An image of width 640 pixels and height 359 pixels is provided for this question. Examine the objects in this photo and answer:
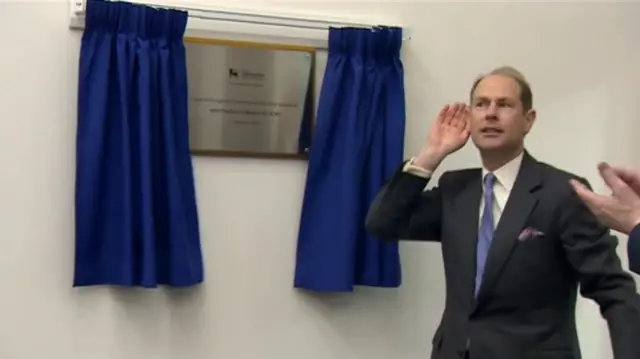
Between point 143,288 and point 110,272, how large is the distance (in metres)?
0.14

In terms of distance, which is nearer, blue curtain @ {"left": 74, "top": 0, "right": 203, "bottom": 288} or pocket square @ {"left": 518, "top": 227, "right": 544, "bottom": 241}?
pocket square @ {"left": 518, "top": 227, "right": 544, "bottom": 241}

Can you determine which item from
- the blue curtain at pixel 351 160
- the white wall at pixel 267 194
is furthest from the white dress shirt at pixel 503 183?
the white wall at pixel 267 194

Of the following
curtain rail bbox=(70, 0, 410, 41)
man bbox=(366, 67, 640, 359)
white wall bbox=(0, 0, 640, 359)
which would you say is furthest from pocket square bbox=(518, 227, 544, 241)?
curtain rail bbox=(70, 0, 410, 41)

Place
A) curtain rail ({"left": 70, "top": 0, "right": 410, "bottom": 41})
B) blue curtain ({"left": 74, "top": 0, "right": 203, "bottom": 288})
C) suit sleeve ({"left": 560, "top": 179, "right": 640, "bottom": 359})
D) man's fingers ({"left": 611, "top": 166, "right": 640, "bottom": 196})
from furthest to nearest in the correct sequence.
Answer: curtain rail ({"left": 70, "top": 0, "right": 410, "bottom": 41}) < blue curtain ({"left": 74, "top": 0, "right": 203, "bottom": 288}) < suit sleeve ({"left": 560, "top": 179, "right": 640, "bottom": 359}) < man's fingers ({"left": 611, "top": 166, "right": 640, "bottom": 196})

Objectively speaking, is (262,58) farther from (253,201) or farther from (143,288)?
(143,288)

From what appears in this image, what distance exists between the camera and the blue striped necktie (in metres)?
2.14


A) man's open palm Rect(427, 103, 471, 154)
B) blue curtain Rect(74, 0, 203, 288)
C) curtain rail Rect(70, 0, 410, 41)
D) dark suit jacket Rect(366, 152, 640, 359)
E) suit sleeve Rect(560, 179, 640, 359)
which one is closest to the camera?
suit sleeve Rect(560, 179, 640, 359)

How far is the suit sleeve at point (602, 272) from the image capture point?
192 centimetres

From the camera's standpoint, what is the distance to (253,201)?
2.75 m

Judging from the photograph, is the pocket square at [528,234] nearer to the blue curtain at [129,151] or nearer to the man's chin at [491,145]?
the man's chin at [491,145]

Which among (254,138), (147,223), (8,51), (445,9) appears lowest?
(147,223)

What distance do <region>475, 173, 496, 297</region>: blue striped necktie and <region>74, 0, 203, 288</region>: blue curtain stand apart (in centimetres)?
95

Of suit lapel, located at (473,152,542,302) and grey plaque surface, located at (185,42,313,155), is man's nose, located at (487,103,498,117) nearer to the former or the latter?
suit lapel, located at (473,152,542,302)

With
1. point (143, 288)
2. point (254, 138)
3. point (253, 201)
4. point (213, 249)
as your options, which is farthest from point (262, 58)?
point (143, 288)
